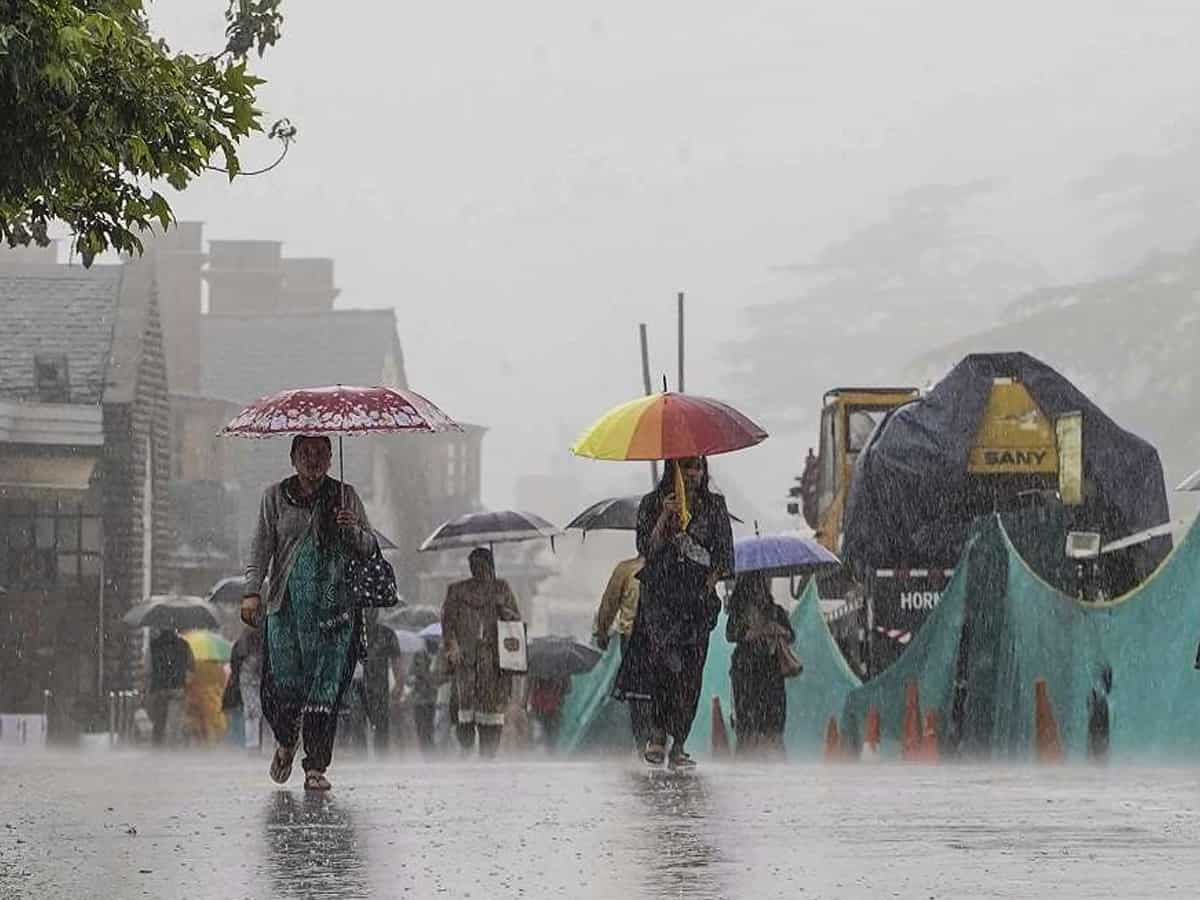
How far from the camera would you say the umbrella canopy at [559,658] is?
3334 cm

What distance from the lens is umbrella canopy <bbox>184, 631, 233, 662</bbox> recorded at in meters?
44.3

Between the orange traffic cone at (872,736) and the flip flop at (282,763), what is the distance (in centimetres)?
751

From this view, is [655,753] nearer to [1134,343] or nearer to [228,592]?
[228,592]

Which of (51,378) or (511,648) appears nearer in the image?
(511,648)

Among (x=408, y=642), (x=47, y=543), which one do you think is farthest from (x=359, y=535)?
(x=47, y=543)

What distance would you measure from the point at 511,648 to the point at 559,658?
38.2 feet

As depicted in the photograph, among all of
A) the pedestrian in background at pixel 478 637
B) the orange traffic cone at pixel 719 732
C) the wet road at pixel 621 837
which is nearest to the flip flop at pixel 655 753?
the wet road at pixel 621 837

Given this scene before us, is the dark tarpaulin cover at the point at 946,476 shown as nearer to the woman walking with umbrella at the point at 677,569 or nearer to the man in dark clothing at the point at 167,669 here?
the woman walking with umbrella at the point at 677,569

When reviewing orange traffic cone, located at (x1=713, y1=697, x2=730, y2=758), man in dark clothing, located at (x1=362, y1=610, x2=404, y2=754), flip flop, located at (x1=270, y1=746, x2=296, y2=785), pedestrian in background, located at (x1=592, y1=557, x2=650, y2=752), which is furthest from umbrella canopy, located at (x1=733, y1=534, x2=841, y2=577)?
flip flop, located at (x1=270, y1=746, x2=296, y2=785)

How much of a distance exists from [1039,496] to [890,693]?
566 centimetres

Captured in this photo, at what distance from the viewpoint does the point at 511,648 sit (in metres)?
22.0

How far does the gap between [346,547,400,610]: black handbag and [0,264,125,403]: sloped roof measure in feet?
132

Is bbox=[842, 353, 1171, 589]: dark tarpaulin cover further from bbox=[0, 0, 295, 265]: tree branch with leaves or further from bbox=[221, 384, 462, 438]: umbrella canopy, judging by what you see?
bbox=[0, 0, 295, 265]: tree branch with leaves

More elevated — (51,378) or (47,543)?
(51,378)
